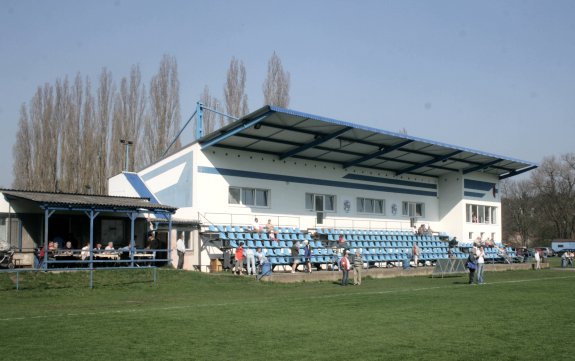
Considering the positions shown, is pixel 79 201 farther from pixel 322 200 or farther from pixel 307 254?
pixel 322 200

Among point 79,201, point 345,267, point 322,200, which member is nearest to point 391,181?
point 322,200

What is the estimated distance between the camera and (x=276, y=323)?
12.6 metres

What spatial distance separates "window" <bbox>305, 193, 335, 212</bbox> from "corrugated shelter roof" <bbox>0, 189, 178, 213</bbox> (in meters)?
→ 11.4

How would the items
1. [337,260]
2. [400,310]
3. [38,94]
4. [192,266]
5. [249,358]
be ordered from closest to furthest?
1. [249,358]
2. [400,310]
3. [192,266]
4. [337,260]
5. [38,94]

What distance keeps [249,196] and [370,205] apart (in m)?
10.2

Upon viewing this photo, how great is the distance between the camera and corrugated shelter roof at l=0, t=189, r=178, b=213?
2275cm

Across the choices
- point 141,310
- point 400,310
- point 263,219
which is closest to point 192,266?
point 263,219

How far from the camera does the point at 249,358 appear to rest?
28.8 feet

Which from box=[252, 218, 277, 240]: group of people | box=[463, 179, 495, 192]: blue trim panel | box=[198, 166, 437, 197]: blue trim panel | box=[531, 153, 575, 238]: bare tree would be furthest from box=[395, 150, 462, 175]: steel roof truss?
box=[531, 153, 575, 238]: bare tree

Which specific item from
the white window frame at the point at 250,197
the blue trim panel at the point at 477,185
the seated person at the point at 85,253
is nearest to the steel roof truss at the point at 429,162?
the blue trim panel at the point at 477,185

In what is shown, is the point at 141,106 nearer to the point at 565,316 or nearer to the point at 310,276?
the point at 310,276

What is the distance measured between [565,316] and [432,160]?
27.1 meters

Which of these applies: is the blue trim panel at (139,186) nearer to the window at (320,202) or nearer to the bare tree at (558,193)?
the window at (320,202)

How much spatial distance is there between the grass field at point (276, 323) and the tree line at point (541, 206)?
7262 cm
